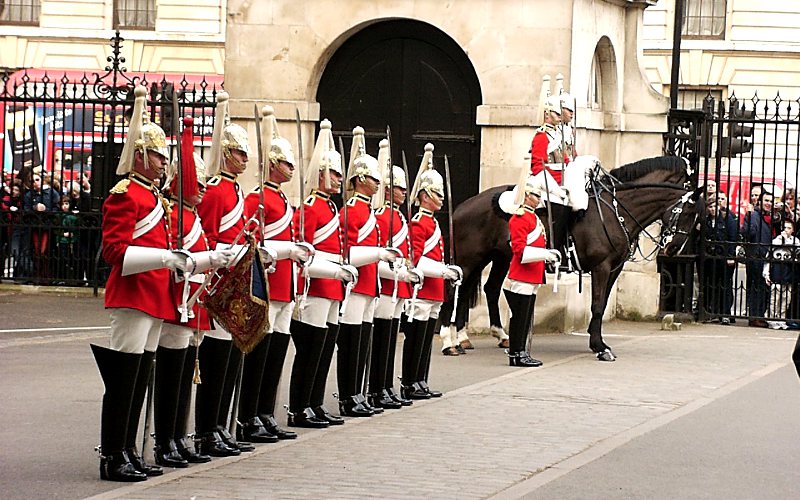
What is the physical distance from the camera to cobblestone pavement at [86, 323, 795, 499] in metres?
9.59

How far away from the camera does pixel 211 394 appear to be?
10406 millimetres

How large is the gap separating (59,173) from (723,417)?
13.4 metres

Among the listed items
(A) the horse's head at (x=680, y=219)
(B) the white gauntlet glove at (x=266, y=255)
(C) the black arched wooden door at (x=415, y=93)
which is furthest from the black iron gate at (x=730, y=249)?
(B) the white gauntlet glove at (x=266, y=255)

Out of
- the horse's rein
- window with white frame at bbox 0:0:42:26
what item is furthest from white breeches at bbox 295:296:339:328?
window with white frame at bbox 0:0:42:26

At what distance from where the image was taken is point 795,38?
133 ft

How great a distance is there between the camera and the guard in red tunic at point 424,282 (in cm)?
1335

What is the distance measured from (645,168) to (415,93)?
2817mm

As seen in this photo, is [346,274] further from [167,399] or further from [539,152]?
[539,152]

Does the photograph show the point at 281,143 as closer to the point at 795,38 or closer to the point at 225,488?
the point at 225,488

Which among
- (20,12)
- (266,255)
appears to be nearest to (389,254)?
(266,255)

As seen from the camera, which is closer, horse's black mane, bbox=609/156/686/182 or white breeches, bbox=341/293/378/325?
white breeches, bbox=341/293/378/325

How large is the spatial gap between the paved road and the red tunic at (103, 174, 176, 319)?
1.00 m

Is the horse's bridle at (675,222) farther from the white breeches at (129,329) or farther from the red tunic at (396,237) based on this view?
the white breeches at (129,329)

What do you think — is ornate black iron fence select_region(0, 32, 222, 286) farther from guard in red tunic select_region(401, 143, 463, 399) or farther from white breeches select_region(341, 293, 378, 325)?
white breeches select_region(341, 293, 378, 325)
